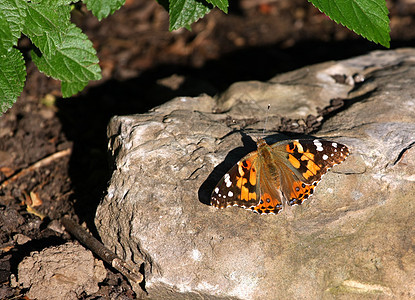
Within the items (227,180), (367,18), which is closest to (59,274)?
(227,180)

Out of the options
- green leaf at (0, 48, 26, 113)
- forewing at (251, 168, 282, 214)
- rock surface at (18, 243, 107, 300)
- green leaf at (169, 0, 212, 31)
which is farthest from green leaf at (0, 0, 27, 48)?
forewing at (251, 168, 282, 214)

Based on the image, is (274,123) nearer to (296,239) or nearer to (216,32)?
(296,239)

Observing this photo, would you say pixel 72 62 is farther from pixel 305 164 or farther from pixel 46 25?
pixel 305 164

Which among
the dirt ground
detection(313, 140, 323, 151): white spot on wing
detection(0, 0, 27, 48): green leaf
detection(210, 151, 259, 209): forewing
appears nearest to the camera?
detection(0, 0, 27, 48): green leaf

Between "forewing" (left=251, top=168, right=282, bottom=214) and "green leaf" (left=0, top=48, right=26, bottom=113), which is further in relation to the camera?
"forewing" (left=251, top=168, right=282, bottom=214)

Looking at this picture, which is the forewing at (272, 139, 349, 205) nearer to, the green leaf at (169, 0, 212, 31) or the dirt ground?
the green leaf at (169, 0, 212, 31)

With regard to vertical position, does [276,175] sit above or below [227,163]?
below

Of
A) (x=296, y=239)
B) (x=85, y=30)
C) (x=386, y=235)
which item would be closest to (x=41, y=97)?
(x=85, y=30)
